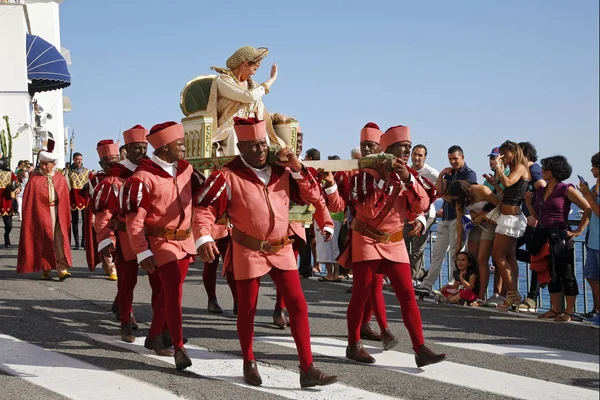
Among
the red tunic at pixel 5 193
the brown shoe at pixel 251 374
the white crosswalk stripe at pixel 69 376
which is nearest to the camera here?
the white crosswalk stripe at pixel 69 376

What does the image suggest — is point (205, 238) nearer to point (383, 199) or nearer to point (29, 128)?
point (383, 199)

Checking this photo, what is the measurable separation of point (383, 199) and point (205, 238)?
1.69 meters

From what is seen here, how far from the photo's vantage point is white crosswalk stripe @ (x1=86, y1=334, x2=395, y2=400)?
638 cm

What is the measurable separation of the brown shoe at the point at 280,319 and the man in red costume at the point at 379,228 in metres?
1.75

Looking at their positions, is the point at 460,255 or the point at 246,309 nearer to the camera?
the point at 246,309

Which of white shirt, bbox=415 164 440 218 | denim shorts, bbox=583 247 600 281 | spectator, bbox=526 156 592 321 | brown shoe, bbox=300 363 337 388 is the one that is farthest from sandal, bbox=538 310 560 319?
brown shoe, bbox=300 363 337 388

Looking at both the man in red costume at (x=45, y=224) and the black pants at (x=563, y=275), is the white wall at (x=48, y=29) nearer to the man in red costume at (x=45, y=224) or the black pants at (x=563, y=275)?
the man in red costume at (x=45, y=224)

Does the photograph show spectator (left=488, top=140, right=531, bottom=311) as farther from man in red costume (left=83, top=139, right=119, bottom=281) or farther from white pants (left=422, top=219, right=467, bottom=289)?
man in red costume (left=83, top=139, right=119, bottom=281)

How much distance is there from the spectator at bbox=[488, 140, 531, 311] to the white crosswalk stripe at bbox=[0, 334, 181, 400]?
501 cm

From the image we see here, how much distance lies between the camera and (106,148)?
10484 mm

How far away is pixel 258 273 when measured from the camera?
666 centimetres

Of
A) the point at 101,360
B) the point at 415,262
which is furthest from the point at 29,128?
the point at 101,360

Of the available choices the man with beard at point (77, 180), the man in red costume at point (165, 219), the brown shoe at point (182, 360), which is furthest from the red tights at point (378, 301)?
the man with beard at point (77, 180)

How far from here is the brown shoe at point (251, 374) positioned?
6.61 metres
